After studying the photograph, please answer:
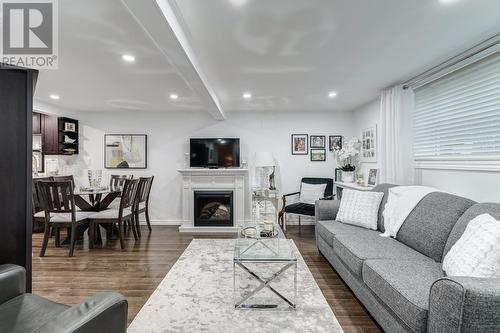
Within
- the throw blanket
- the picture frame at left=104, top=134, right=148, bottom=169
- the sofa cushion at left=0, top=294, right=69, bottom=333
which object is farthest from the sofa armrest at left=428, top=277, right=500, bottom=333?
the picture frame at left=104, top=134, right=148, bottom=169

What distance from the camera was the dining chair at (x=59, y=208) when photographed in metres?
3.49

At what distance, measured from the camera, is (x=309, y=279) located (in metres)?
2.73

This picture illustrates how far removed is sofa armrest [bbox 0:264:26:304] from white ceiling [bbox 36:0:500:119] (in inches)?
65.5

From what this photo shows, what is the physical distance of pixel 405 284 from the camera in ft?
5.36

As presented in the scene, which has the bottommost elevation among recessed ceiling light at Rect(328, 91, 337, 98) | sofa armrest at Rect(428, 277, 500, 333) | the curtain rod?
sofa armrest at Rect(428, 277, 500, 333)

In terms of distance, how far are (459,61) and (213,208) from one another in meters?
4.15

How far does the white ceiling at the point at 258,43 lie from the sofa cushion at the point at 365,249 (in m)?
1.85

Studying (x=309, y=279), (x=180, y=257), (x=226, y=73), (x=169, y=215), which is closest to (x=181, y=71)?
(x=226, y=73)

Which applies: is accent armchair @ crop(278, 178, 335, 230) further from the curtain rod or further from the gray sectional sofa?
the curtain rod

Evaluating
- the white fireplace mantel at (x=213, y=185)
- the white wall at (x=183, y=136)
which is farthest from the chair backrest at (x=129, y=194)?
the white wall at (x=183, y=136)

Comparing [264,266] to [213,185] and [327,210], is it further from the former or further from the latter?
[213,185]

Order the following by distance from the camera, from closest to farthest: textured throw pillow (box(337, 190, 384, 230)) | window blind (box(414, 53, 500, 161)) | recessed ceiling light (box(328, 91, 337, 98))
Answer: window blind (box(414, 53, 500, 161)), textured throw pillow (box(337, 190, 384, 230)), recessed ceiling light (box(328, 91, 337, 98))

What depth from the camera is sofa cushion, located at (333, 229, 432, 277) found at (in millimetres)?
2131

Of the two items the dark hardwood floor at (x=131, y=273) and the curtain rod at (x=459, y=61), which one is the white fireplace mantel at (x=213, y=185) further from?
the curtain rod at (x=459, y=61)
